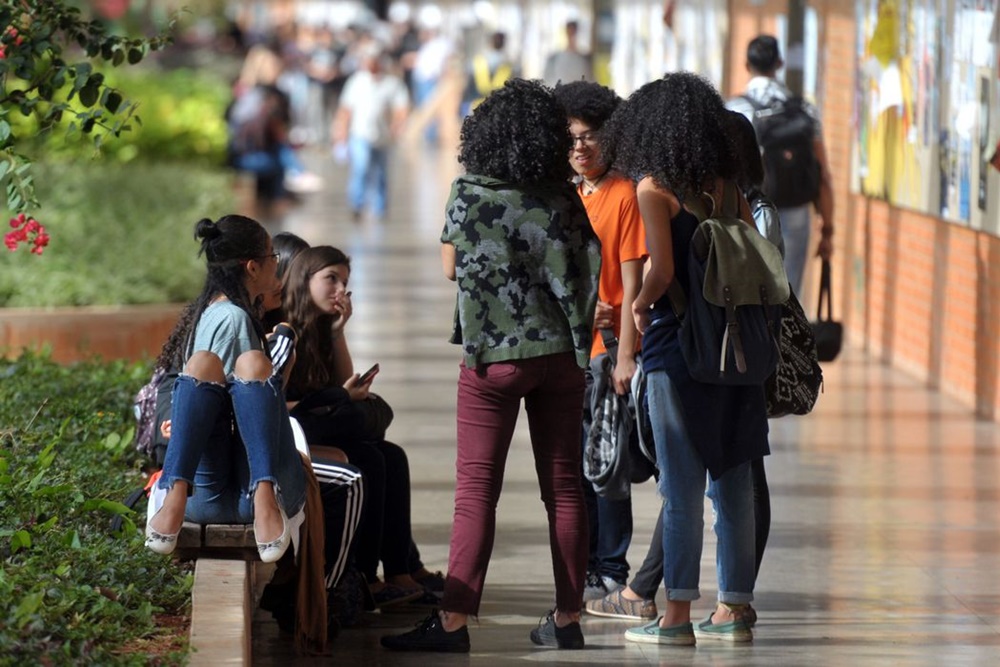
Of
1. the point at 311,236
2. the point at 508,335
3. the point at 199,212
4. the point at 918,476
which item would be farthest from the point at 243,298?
the point at 311,236

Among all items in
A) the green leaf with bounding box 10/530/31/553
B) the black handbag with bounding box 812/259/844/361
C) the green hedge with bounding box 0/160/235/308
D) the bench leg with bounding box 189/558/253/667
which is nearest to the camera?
the bench leg with bounding box 189/558/253/667

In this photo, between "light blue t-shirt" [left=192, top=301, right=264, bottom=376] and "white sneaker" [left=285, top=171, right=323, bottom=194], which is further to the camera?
"white sneaker" [left=285, top=171, right=323, bottom=194]

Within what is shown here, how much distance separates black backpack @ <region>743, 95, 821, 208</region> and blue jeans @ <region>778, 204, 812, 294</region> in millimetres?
148

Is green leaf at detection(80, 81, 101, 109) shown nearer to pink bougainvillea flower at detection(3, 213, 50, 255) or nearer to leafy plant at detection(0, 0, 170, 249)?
leafy plant at detection(0, 0, 170, 249)

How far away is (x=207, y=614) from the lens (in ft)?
16.4

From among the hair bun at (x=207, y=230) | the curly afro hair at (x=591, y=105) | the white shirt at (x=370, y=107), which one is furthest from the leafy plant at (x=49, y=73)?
Answer: the white shirt at (x=370, y=107)

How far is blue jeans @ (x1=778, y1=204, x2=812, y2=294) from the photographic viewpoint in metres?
10.4

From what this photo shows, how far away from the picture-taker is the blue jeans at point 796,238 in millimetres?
10383

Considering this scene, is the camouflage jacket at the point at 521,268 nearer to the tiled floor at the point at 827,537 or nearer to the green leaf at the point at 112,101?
the tiled floor at the point at 827,537

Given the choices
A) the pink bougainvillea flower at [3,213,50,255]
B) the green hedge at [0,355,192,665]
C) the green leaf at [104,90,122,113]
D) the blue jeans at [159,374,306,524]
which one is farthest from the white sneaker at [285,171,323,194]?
the blue jeans at [159,374,306,524]

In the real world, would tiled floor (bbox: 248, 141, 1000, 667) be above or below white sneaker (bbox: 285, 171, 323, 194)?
below

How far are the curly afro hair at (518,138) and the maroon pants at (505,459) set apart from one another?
545 millimetres

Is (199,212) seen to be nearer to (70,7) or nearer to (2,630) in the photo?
(70,7)

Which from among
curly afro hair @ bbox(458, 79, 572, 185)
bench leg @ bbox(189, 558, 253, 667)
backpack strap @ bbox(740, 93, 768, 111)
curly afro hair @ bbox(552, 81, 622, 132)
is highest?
backpack strap @ bbox(740, 93, 768, 111)
